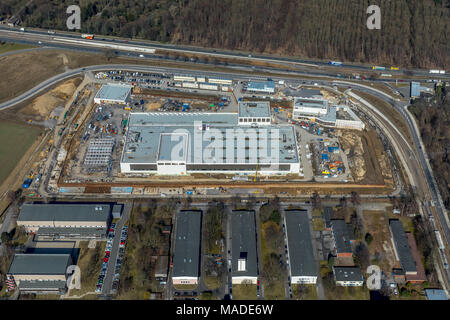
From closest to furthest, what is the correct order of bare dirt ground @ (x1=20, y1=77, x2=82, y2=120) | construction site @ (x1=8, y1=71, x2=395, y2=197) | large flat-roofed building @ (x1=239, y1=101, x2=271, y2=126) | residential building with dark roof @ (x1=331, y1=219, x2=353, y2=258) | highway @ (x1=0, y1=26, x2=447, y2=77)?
1. residential building with dark roof @ (x1=331, y1=219, x2=353, y2=258)
2. construction site @ (x1=8, y1=71, x2=395, y2=197)
3. large flat-roofed building @ (x1=239, y1=101, x2=271, y2=126)
4. bare dirt ground @ (x1=20, y1=77, x2=82, y2=120)
5. highway @ (x1=0, y1=26, x2=447, y2=77)

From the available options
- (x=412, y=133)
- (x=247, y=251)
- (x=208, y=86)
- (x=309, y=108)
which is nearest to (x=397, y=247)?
(x=247, y=251)

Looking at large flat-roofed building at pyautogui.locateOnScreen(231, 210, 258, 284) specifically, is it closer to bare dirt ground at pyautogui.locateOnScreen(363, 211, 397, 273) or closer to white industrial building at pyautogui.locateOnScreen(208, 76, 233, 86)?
bare dirt ground at pyautogui.locateOnScreen(363, 211, 397, 273)

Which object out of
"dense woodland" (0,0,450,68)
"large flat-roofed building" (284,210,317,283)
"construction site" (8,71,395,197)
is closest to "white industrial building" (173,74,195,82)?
"construction site" (8,71,395,197)

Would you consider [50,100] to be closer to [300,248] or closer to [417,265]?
[300,248]

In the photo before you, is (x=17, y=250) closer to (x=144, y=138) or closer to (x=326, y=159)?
(x=144, y=138)

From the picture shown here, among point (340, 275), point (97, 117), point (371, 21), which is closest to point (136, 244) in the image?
point (340, 275)
